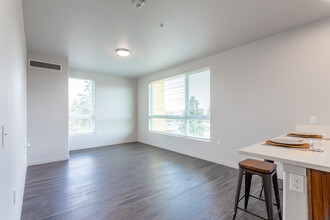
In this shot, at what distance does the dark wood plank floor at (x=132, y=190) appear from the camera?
2.00m

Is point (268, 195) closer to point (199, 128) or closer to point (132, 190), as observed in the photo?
Answer: point (132, 190)

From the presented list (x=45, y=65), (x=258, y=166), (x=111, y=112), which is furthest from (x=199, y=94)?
(x=45, y=65)

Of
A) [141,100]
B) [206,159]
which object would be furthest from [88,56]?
[206,159]

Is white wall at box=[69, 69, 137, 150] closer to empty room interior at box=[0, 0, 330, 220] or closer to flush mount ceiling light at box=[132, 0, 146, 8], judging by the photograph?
empty room interior at box=[0, 0, 330, 220]

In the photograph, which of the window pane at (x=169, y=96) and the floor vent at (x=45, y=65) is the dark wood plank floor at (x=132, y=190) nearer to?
the window pane at (x=169, y=96)

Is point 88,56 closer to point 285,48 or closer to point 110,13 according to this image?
point 110,13

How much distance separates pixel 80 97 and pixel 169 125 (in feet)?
9.96

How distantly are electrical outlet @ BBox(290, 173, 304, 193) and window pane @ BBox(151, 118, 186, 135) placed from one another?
362cm

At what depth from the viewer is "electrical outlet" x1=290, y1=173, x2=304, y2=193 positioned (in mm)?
1122

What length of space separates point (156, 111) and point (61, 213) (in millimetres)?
4164

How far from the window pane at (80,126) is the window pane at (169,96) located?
7.30 ft

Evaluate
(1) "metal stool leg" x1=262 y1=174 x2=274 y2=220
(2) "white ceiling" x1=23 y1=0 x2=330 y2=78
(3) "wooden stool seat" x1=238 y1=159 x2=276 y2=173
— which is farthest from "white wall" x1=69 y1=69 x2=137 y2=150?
(1) "metal stool leg" x1=262 y1=174 x2=274 y2=220

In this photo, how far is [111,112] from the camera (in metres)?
5.96

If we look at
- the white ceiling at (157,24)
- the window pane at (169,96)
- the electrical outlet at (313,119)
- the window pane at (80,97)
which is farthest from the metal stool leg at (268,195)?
the window pane at (80,97)
